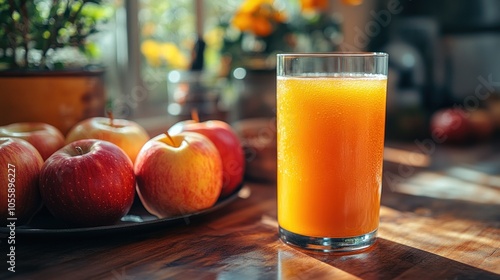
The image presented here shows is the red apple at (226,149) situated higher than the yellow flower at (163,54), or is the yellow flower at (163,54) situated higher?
the yellow flower at (163,54)

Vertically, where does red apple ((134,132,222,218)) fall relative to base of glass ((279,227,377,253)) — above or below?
above

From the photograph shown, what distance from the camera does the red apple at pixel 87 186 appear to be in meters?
0.75

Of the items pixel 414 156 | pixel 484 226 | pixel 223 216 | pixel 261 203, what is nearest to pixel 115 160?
pixel 223 216

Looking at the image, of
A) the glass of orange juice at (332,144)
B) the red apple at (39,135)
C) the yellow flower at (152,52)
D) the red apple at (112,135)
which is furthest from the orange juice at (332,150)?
the yellow flower at (152,52)

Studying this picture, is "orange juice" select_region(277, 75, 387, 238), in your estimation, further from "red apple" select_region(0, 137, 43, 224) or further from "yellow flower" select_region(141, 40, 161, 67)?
"yellow flower" select_region(141, 40, 161, 67)

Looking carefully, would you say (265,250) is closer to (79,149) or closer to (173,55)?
(79,149)

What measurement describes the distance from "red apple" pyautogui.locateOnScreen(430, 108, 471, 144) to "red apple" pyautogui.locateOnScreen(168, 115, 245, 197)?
103cm

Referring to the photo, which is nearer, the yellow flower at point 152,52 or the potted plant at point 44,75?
the potted plant at point 44,75

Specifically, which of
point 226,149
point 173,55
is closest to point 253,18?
point 173,55

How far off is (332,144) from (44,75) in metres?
0.57

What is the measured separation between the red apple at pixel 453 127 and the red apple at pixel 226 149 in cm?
103

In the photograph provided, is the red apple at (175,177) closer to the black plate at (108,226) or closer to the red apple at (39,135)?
the black plate at (108,226)

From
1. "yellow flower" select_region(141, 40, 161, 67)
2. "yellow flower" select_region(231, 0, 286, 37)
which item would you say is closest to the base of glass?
"yellow flower" select_region(231, 0, 286, 37)

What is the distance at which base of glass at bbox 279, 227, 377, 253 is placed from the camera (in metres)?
0.74
